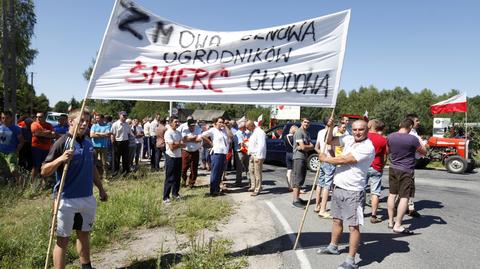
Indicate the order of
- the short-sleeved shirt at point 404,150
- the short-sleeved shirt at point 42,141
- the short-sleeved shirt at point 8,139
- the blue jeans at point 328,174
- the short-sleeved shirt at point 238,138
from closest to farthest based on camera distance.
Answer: the short-sleeved shirt at point 404,150 → the blue jeans at point 328,174 → the short-sleeved shirt at point 8,139 → the short-sleeved shirt at point 42,141 → the short-sleeved shirt at point 238,138

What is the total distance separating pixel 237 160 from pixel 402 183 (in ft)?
17.1

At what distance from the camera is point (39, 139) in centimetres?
895

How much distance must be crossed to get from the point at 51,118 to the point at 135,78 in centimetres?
2618

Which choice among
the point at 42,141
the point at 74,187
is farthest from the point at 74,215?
the point at 42,141

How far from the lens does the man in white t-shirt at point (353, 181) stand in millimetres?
4379

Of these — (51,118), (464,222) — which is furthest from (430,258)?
(51,118)

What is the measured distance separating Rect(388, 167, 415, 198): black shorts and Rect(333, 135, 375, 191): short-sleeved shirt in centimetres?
204

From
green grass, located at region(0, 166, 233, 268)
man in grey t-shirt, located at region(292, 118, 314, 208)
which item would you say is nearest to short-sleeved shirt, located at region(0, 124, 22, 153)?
green grass, located at region(0, 166, 233, 268)

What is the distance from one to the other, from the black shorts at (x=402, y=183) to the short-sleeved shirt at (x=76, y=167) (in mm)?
4866

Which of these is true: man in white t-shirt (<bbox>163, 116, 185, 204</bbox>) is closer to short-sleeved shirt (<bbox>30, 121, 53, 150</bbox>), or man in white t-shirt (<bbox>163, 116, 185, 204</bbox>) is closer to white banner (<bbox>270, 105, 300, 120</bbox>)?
short-sleeved shirt (<bbox>30, 121, 53, 150</bbox>)

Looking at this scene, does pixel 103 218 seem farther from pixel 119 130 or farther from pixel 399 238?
pixel 119 130

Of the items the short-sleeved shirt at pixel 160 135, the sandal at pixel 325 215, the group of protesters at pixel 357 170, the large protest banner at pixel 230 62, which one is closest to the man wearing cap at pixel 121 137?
the short-sleeved shirt at pixel 160 135

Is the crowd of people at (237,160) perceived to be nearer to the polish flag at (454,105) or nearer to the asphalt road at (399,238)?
the asphalt road at (399,238)

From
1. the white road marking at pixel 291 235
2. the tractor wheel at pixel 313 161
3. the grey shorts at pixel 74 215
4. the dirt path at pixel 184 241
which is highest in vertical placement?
the grey shorts at pixel 74 215
